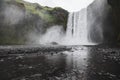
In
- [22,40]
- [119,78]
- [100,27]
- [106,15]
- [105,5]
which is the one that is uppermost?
[105,5]

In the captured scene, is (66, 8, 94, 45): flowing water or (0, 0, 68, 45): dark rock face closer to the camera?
(0, 0, 68, 45): dark rock face

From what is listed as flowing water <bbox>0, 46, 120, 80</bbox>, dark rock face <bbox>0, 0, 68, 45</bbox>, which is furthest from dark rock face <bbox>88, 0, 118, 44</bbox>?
flowing water <bbox>0, 46, 120, 80</bbox>

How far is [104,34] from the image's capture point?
208ft

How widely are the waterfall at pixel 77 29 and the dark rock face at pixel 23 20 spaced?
404 centimetres

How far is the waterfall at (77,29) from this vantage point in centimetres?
7764

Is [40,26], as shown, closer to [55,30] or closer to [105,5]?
[55,30]

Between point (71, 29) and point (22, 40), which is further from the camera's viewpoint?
point (71, 29)

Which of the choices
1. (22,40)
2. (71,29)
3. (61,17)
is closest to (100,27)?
(71,29)

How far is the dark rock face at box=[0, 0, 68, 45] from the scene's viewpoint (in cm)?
6612

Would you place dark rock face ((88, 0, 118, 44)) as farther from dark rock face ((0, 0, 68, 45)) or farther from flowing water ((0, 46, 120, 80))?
flowing water ((0, 46, 120, 80))

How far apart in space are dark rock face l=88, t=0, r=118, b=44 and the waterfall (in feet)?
9.01

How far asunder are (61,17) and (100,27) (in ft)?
81.8

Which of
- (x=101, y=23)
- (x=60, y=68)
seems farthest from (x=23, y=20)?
(x=60, y=68)

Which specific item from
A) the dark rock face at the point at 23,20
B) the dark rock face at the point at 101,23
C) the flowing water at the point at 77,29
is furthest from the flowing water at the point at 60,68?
the flowing water at the point at 77,29
